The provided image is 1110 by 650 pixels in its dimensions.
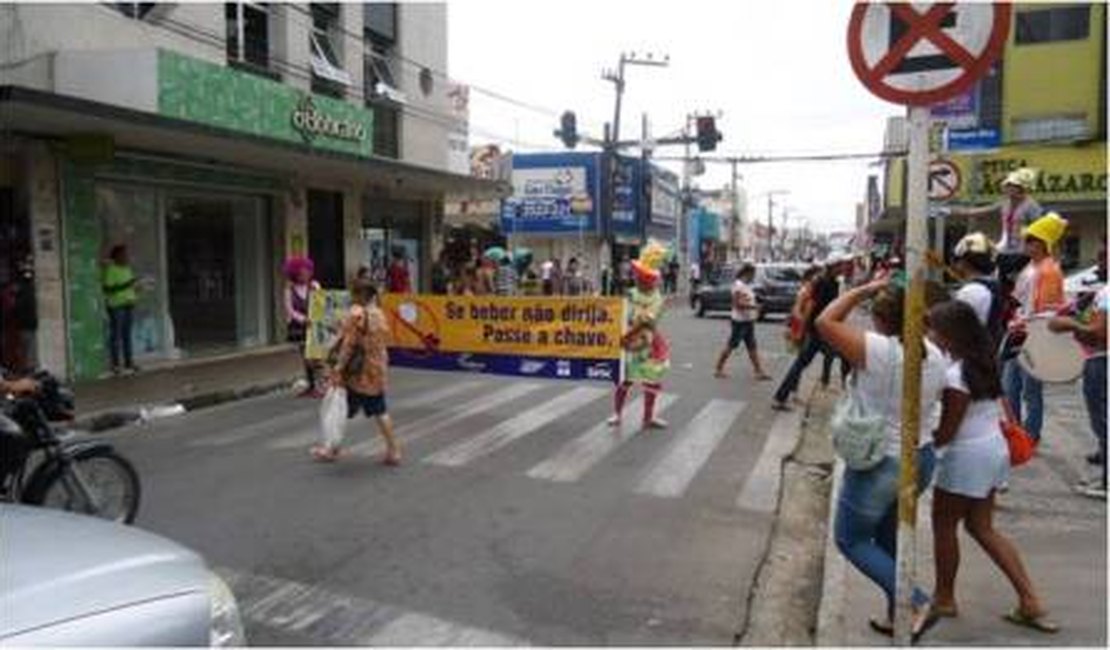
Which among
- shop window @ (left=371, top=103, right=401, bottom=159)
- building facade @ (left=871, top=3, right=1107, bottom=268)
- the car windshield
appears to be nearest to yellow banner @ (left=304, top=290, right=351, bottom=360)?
shop window @ (left=371, top=103, right=401, bottom=159)

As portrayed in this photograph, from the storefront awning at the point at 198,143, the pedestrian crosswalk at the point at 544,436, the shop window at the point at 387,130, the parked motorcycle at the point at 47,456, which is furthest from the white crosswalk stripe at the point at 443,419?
the shop window at the point at 387,130

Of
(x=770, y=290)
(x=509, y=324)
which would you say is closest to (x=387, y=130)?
(x=770, y=290)

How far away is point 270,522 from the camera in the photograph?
7.30 meters

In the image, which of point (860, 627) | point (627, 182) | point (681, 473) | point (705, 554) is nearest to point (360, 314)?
point (681, 473)

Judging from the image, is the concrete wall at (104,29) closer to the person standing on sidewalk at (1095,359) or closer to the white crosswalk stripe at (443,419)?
the white crosswalk stripe at (443,419)

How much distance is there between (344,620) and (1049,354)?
16.8 ft

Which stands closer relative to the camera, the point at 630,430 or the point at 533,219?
the point at 630,430

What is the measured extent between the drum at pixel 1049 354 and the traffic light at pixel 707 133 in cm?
2485

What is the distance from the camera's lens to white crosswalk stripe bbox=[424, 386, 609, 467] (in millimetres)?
9555

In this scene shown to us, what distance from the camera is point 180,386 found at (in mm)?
14031

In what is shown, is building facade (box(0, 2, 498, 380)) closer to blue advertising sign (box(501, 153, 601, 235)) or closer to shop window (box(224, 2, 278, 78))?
shop window (box(224, 2, 278, 78))

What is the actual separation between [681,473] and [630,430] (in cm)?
195

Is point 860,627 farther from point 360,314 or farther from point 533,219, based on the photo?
point 533,219

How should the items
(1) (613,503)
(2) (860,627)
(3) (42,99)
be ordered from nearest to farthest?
(2) (860,627) < (1) (613,503) < (3) (42,99)
